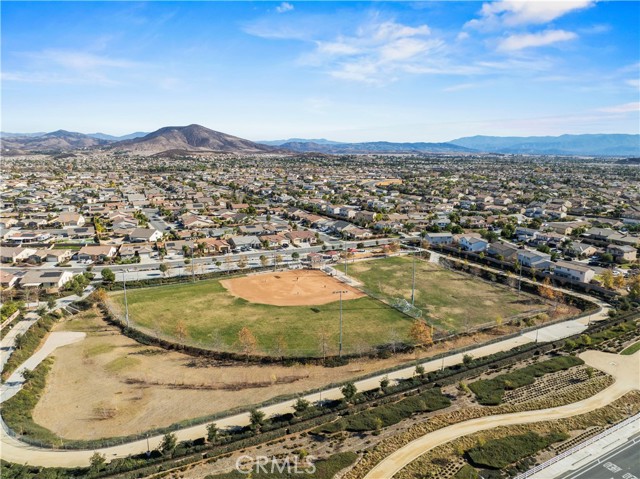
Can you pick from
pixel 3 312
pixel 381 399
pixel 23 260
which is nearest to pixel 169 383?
pixel 381 399

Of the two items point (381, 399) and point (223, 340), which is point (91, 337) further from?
point (381, 399)

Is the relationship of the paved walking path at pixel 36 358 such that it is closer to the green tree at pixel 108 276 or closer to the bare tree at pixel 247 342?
Answer: the green tree at pixel 108 276

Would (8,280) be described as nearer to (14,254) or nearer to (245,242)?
(14,254)

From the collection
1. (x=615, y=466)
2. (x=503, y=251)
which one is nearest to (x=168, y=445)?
(x=615, y=466)

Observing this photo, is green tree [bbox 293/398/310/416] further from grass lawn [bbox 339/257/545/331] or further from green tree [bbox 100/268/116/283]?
green tree [bbox 100/268/116/283]

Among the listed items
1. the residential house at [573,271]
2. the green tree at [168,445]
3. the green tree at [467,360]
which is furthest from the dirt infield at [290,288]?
the residential house at [573,271]

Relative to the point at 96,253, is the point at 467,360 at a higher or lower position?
lower

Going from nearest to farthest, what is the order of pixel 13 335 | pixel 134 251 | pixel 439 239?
pixel 13 335 → pixel 134 251 → pixel 439 239
